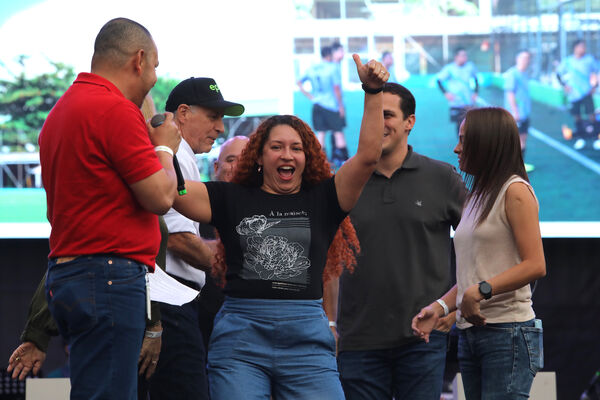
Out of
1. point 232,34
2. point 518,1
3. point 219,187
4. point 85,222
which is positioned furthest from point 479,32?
point 85,222

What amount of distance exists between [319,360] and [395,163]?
3.32 ft

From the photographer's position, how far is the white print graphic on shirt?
1937 millimetres

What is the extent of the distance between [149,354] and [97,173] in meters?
0.63

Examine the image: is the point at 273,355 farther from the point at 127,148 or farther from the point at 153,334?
the point at 127,148

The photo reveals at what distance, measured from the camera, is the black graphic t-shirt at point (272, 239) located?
1.93m

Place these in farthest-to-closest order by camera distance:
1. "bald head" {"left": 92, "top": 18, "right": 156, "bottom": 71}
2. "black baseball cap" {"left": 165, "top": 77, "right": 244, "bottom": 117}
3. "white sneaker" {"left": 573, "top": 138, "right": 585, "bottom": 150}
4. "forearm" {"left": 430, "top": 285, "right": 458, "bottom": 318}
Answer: "white sneaker" {"left": 573, "top": 138, "right": 585, "bottom": 150}, "black baseball cap" {"left": 165, "top": 77, "right": 244, "bottom": 117}, "forearm" {"left": 430, "top": 285, "right": 458, "bottom": 318}, "bald head" {"left": 92, "top": 18, "right": 156, "bottom": 71}

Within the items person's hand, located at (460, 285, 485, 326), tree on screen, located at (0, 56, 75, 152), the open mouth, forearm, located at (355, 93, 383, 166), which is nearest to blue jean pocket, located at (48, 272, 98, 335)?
the open mouth

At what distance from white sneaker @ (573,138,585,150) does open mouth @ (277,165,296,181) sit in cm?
335

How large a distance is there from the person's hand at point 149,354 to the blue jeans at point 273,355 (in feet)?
0.69

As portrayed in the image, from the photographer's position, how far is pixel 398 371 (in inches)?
100

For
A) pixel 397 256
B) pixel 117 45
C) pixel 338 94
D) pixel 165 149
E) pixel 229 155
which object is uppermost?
pixel 117 45

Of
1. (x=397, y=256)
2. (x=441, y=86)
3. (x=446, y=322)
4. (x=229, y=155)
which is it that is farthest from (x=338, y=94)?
(x=446, y=322)

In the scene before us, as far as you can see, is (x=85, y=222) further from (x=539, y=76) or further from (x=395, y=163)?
(x=539, y=76)

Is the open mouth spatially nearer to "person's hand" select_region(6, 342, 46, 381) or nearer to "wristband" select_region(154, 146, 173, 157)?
"wristband" select_region(154, 146, 173, 157)
